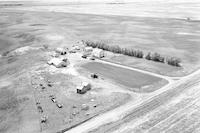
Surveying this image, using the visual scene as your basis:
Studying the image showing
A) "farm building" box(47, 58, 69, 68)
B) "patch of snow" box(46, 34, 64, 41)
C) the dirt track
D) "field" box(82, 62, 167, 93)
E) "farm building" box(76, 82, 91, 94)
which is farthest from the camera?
"patch of snow" box(46, 34, 64, 41)

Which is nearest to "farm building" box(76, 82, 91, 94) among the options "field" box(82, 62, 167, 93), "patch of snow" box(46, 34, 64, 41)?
"field" box(82, 62, 167, 93)

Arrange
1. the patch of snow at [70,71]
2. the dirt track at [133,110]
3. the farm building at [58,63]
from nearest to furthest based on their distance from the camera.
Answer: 1. the dirt track at [133,110]
2. the patch of snow at [70,71]
3. the farm building at [58,63]

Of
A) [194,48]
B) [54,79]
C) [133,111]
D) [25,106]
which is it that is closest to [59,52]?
[54,79]

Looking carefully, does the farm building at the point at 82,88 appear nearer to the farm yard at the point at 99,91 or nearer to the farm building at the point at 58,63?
the farm yard at the point at 99,91

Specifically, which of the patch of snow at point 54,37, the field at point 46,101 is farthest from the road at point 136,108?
the patch of snow at point 54,37

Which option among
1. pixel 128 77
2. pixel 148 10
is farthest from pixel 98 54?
pixel 148 10

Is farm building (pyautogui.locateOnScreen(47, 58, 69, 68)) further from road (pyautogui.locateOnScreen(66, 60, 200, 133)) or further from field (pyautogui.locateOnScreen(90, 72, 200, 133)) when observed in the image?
field (pyautogui.locateOnScreen(90, 72, 200, 133))

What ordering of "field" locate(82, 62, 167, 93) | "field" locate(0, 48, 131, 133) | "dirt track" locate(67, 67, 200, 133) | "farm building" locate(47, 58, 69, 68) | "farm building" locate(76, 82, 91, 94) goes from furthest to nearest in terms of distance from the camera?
1. "farm building" locate(47, 58, 69, 68)
2. "field" locate(82, 62, 167, 93)
3. "farm building" locate(76, 82, 91, 94)
4. "field" locate(0, 48, 131, 133)
5. "dirt track" locate(67, 67, 200, 133)
